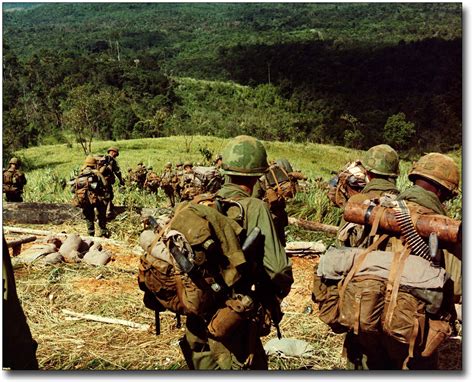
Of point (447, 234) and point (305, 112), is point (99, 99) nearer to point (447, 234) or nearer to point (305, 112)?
point (305, 112)

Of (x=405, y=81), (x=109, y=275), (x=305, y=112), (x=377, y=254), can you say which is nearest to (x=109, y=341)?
(x=109, y=275)

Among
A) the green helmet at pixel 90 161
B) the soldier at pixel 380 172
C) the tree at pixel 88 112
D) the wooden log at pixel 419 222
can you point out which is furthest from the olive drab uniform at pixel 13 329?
the tree at pixel 88 112

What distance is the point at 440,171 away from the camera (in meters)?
3.17

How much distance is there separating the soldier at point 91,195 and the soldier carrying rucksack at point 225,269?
18.8 feet

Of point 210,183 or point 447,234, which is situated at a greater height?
point 447,234

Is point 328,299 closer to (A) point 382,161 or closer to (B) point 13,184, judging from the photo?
(A) point 382,161

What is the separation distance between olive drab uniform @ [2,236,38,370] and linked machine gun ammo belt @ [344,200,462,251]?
181 cm

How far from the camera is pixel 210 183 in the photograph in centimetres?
874

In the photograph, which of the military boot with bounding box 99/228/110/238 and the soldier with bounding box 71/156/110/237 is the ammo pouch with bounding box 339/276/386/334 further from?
the military boot with bounding box 99/228/110/238

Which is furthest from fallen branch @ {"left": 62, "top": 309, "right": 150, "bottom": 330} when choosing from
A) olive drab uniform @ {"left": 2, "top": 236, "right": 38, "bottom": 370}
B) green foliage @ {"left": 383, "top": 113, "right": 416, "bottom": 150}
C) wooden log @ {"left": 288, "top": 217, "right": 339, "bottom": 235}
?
green foliage @ {"left": 383, "top": 113, "right": 416, "bottom": 150}

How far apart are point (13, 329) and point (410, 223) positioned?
6.99ft

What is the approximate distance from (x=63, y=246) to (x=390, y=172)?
16.2 ft

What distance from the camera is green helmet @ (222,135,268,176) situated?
328cm

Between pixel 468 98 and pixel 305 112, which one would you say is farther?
pixel 305 112
